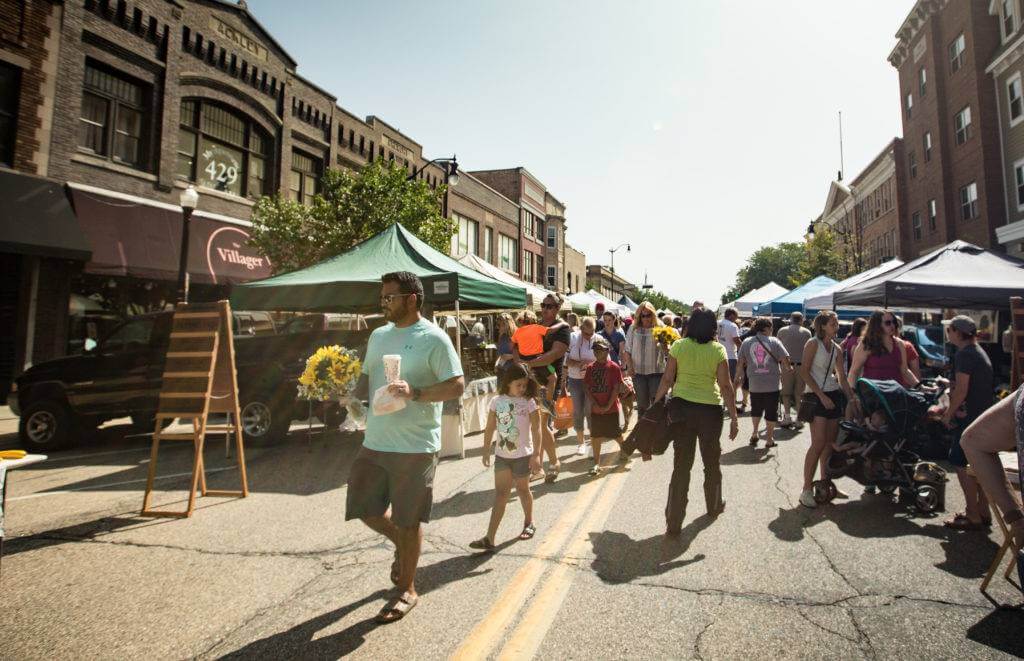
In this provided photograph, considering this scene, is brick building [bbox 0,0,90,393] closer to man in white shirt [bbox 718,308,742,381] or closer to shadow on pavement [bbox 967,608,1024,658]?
man in white shirt [bbox 718,308,742,381]

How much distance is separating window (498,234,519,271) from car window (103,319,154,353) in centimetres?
3029

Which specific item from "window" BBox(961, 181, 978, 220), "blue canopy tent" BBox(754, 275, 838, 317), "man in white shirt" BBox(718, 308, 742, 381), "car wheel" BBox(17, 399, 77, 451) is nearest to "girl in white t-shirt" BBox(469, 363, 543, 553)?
"man in white shirt" BBox(718, 308, 742, 381)

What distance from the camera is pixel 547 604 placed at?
11.0 feet

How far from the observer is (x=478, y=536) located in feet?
15.1

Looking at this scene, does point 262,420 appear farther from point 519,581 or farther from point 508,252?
point 508,252

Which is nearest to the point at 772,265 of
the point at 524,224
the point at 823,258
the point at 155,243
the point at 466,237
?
the point at 823,258

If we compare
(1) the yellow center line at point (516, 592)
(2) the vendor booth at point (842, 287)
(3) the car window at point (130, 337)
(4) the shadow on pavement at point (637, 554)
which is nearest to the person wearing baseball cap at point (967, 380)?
(4) the shadow on pavement at point (637, 554)

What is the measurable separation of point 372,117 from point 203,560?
24.4 meters

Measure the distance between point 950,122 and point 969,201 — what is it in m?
4.25

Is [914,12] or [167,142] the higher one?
[914,12]

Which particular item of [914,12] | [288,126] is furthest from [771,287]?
[288,126]

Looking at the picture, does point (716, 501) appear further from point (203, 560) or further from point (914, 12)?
point (914, 12)

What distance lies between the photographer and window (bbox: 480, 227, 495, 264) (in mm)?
36531

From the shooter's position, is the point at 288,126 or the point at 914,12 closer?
the point at 288,126
